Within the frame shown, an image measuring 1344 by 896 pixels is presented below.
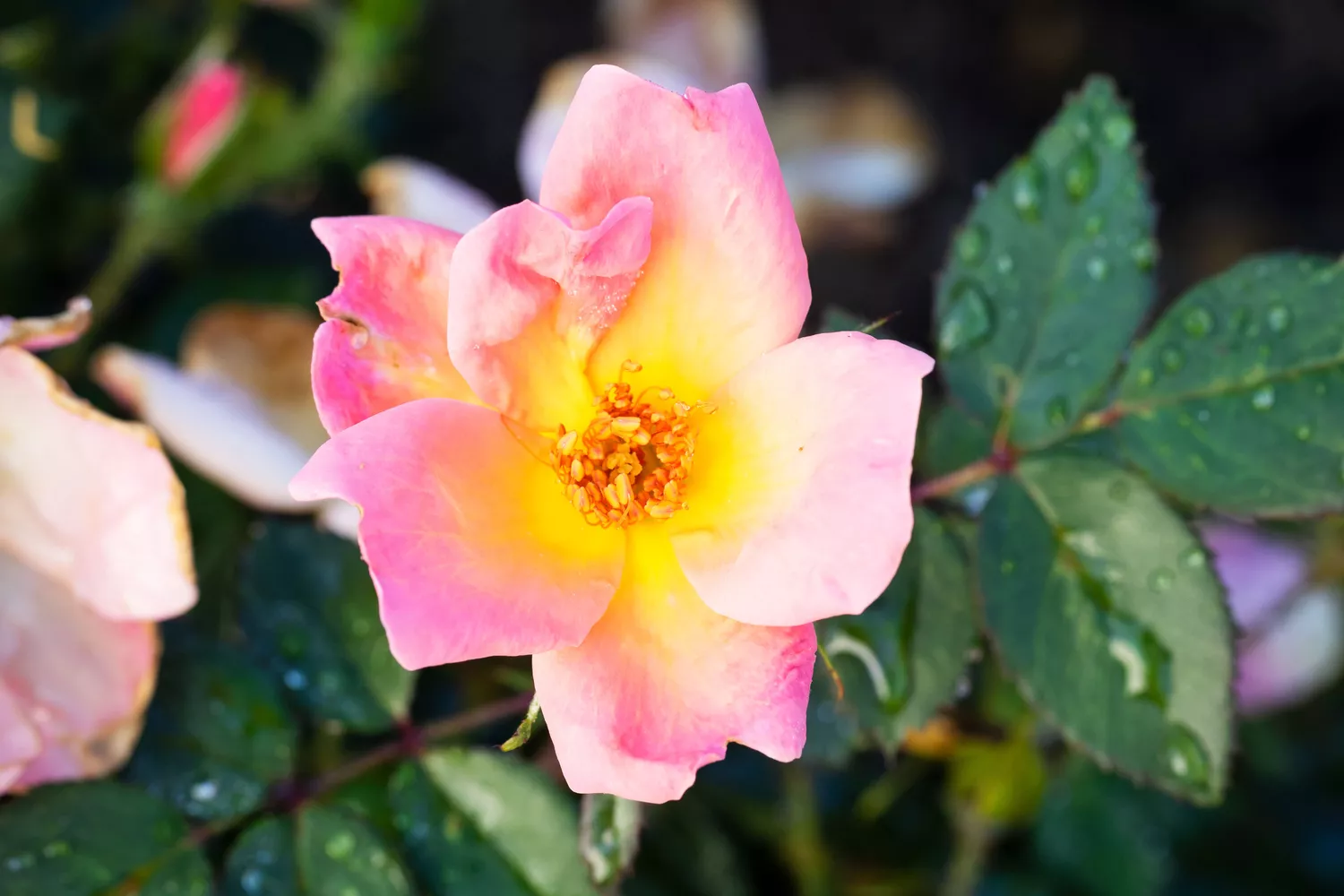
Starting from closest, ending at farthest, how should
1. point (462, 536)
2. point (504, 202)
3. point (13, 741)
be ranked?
point (462, 536), point (13, 741), point (504, 202)

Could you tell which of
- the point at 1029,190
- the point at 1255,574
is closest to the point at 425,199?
the point at 1029,190

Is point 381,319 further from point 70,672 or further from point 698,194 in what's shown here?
point 70,672

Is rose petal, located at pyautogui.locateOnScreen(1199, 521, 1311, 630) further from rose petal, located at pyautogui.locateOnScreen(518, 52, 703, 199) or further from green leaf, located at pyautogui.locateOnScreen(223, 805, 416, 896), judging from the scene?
green leaf, located at pyautogui.locateOnScreen(223, 805, 416, 896)

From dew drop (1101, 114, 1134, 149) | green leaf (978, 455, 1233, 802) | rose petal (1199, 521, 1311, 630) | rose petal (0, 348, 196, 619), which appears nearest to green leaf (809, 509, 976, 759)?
green leaf (978, 455, 1233, 802)

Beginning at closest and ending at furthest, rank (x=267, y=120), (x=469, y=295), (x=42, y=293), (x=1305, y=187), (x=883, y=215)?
(x=469, y=295) → (x=267, y=120) → (x=42, y=293) → (x=883, y=215) → (x=1305, y=187)

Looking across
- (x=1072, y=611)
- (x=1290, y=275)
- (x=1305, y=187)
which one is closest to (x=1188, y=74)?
(x=1305, y=187)

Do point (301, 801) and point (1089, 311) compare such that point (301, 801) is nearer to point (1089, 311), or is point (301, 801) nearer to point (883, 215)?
point (1089, 311)

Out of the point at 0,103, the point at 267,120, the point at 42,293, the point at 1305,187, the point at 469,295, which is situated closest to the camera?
the point at 469,295
